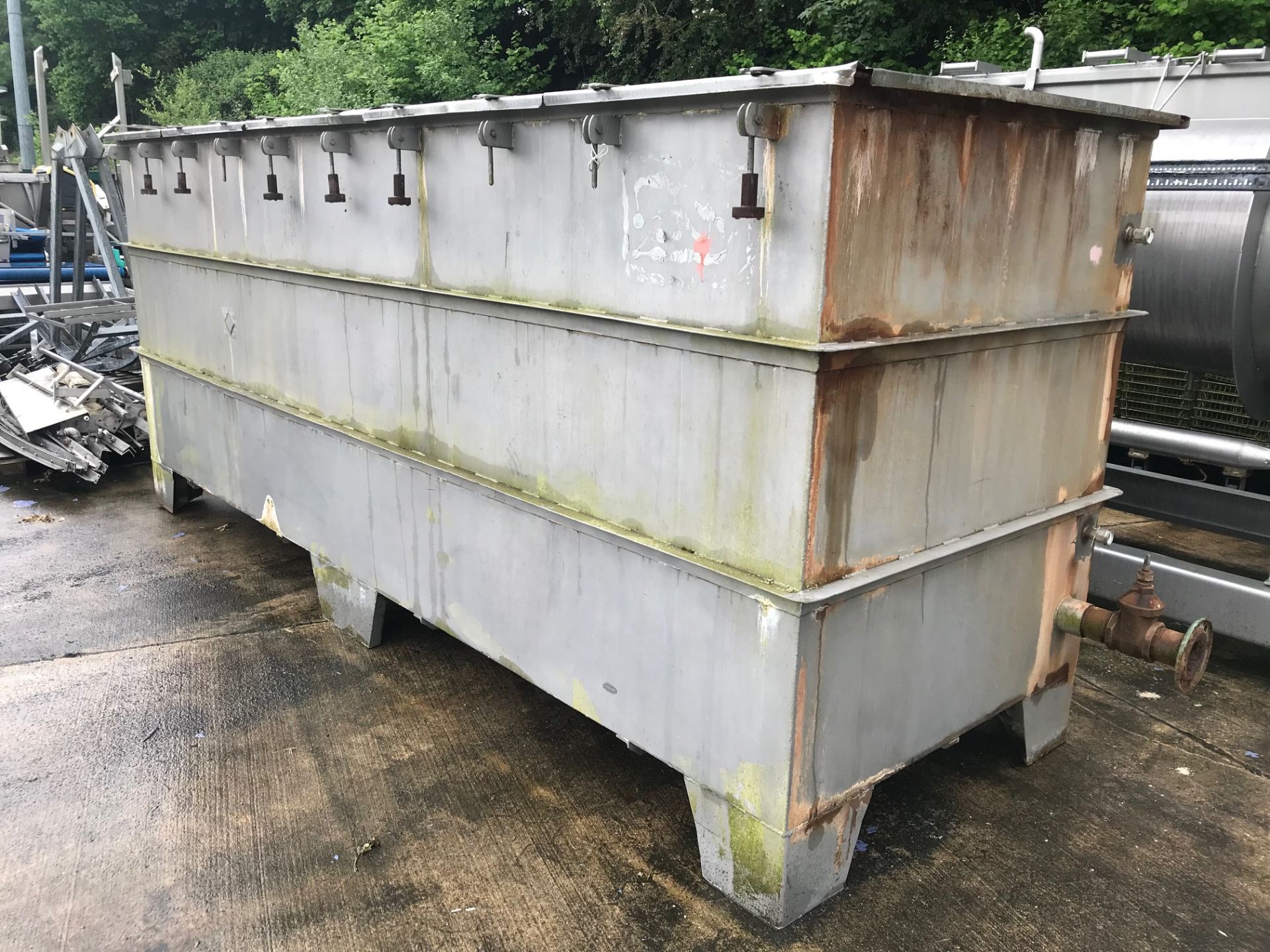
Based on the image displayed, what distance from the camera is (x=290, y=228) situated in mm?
4586

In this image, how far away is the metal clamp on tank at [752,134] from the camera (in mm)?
2377

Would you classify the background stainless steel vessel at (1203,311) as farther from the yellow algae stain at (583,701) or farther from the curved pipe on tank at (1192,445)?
the yellow algae stain at (583,701)

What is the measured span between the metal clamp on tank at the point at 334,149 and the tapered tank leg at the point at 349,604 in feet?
5.64

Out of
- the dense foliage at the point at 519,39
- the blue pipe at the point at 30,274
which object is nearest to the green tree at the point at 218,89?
the dense foliage at the point at 519,39

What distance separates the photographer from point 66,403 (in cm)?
720

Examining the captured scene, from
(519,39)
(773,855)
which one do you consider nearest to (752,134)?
(773,855)

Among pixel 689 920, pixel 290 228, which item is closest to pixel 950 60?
pixel 290 228

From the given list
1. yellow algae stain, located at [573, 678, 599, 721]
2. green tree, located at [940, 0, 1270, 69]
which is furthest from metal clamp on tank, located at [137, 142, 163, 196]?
green tree, located at [940, 0, 1270, 69]

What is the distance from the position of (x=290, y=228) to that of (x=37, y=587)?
2522 millimetres

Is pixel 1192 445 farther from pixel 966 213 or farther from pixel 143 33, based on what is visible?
pixel 143 33

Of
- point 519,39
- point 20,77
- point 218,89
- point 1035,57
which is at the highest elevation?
point 519,39

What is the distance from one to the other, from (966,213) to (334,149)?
8.20ft

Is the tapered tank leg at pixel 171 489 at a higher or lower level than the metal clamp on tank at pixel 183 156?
lower

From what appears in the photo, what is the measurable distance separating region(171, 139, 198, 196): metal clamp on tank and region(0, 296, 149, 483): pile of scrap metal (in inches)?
95.6
